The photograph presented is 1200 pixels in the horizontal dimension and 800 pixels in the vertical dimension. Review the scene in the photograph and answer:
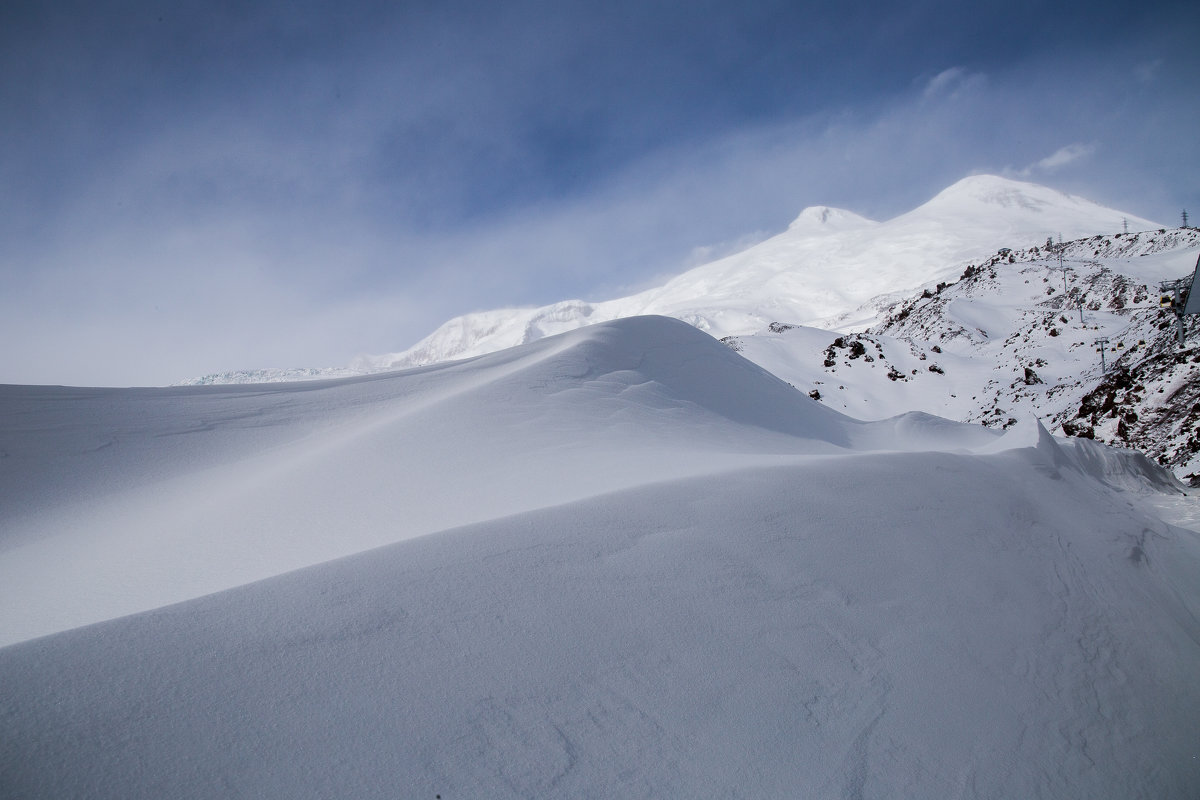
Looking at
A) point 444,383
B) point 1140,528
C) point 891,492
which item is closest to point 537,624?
point 891,492

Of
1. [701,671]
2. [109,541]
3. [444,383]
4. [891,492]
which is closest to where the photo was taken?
[701,671]

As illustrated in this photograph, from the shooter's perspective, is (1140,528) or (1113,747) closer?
(1113,747)

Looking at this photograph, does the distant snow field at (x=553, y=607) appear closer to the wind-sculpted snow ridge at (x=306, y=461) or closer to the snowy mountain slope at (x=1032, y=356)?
the wind-sculpted snow ridge at (x=306, y=461)

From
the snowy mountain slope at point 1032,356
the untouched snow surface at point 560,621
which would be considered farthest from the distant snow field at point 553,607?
the snowy mountain slope at point 1032,356

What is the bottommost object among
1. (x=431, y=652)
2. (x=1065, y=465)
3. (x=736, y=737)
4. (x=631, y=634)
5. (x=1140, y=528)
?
(x=1140, y=528)

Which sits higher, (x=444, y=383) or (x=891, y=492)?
(x=444, y=383)

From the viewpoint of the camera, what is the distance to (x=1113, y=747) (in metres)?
2.50

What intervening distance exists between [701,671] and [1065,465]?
6.72 meters

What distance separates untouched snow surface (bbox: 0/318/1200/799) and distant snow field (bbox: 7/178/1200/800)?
0.04 feet

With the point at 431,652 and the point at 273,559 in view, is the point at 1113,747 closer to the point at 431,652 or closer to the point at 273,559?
the point at 431,652

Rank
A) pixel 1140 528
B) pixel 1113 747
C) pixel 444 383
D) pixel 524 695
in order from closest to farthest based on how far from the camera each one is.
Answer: pixel 524 695 < pixel 1113 747 < pixel 1140 528 < pixel 444 383

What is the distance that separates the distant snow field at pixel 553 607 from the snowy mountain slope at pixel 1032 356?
277 inches

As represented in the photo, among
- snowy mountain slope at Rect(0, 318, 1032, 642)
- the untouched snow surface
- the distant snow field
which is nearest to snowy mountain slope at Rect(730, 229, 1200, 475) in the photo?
the distant snow field

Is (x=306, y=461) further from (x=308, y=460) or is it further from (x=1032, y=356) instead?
(x=1032, y=356)
